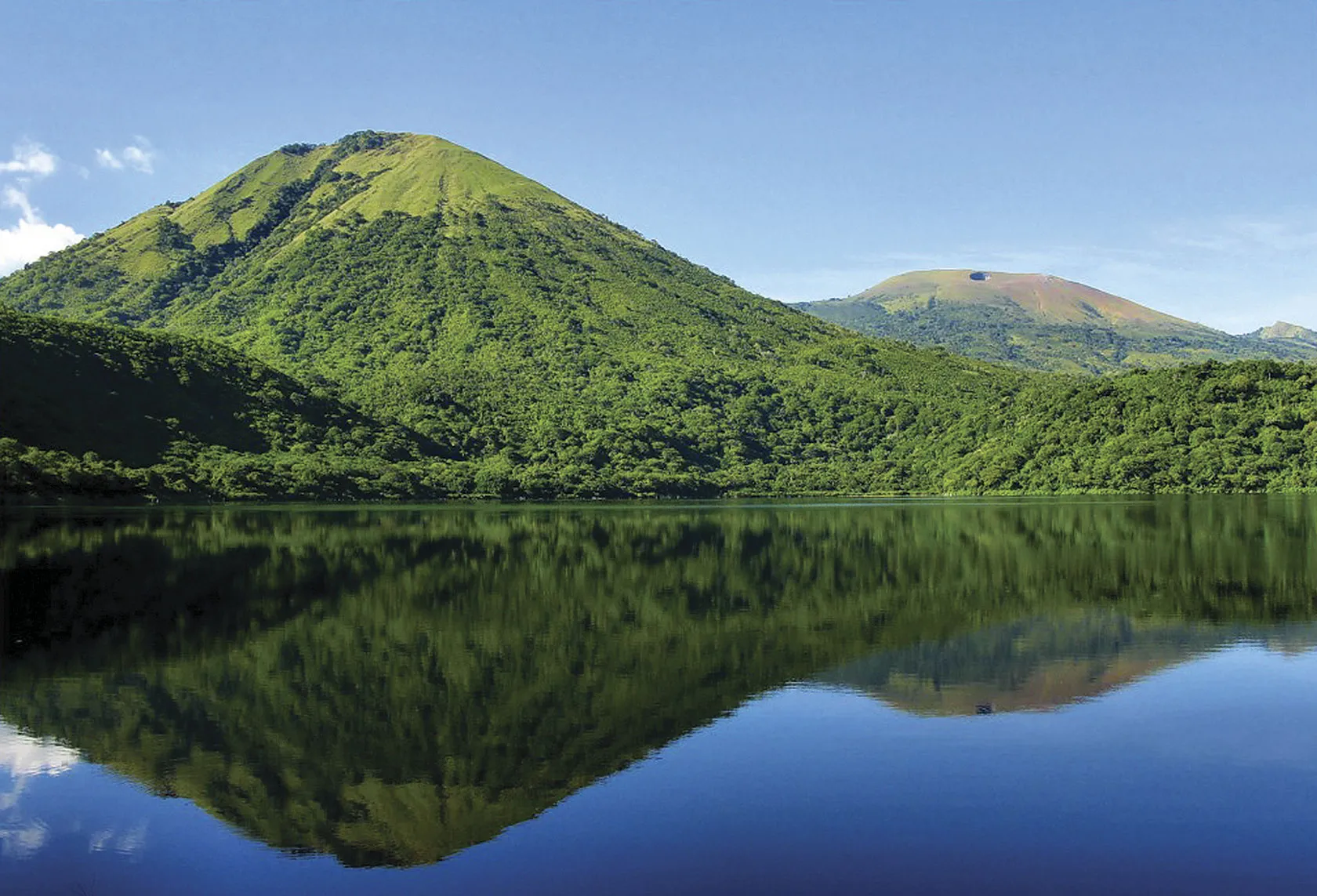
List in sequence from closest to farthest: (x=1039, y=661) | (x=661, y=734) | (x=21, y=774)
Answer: (x=21, y=774) → (x=661, y=734) → (x=1039, y=661)

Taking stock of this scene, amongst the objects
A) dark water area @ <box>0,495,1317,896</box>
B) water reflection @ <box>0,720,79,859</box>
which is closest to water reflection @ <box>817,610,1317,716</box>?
dark water area @ <box>0,495,1317,896</box>

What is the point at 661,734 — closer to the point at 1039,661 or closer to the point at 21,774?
the point at 21,774

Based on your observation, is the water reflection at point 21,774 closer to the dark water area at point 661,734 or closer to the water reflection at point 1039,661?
the dark water area at point 661,734

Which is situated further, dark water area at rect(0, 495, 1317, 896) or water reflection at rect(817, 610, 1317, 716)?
water reflection at rect(817, 610, 1317, 716)

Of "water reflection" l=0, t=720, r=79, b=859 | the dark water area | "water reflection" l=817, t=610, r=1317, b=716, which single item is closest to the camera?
the dark water area

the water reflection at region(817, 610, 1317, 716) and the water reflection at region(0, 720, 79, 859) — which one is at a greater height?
the water reflection at region(0, 720, 79, 859)

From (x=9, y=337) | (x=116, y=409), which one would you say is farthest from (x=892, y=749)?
(x=9, y=337)

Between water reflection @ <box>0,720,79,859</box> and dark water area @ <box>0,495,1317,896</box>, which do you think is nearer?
dark water area @ <box>0,495,1317,896</box>

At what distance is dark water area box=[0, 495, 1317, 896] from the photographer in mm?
17531

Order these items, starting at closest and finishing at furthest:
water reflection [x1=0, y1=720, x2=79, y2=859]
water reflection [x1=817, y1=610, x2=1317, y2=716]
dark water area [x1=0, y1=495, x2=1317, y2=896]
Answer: dark water area [x1=0, y1=495, x2=1317, y2=896]
water reflection [x1=0, y1=720, x2=79, y2=859]
water reflection [x1=817, y1=610, x2=1317, y2=716]

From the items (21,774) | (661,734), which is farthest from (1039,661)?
(21,774)

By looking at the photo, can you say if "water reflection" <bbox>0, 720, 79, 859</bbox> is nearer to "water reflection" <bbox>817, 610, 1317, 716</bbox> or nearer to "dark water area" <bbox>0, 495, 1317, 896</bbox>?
"dark water area" <bbox>0, 495, 1317, 896</bbox>

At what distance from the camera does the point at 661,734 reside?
25.2 metres

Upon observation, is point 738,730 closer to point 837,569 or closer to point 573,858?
point 573,858
